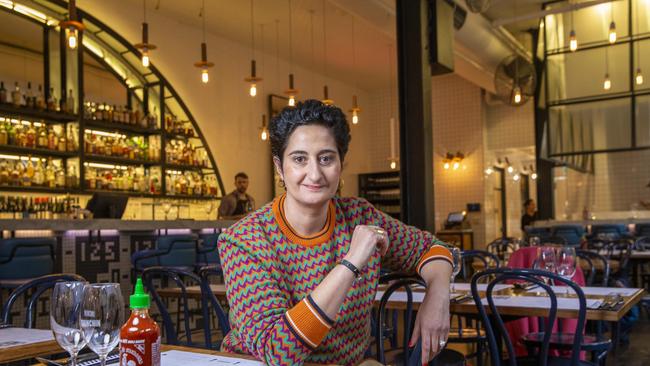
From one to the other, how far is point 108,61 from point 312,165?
763cm

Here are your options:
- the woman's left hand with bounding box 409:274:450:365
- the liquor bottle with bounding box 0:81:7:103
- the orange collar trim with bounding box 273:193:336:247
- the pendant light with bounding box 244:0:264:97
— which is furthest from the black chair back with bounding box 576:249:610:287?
the liquor bottle with bounding box 0:81:7:103

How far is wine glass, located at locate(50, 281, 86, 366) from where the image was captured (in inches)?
46.4

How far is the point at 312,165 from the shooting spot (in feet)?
4.94

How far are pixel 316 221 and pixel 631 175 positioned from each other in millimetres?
12628

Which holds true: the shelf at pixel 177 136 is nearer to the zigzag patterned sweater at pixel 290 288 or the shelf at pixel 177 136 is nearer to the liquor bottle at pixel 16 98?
the liquor bottle at pixel 16 98

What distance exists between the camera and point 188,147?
9.32 m

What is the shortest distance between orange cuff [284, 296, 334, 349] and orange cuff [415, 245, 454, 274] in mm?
520

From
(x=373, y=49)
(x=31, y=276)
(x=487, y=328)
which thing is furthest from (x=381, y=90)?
(x=487, y=328)

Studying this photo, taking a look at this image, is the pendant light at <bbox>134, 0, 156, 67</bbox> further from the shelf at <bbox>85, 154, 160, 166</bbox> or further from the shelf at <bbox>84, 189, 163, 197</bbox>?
the shelf at <bbox>84, 189, 163, 197</bbox>

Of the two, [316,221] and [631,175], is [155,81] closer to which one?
[316,221]

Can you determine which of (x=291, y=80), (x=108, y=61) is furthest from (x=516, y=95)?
(x=108, y=61)

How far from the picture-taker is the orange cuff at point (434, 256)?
175cm

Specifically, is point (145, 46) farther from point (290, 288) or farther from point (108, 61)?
point (290, 288)

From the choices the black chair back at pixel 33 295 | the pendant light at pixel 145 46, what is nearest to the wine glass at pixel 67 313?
the black chair back at pixel 33 295
